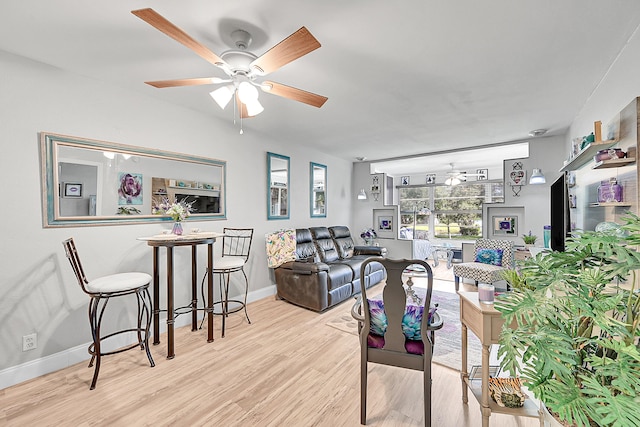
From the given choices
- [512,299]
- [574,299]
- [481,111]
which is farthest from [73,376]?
[481,111]

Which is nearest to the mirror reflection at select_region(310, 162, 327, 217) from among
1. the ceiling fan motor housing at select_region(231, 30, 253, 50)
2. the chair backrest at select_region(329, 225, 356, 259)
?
the chair backrest at select_region(329, 225, 356, 259)

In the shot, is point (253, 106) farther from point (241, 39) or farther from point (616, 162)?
point (616, 162)

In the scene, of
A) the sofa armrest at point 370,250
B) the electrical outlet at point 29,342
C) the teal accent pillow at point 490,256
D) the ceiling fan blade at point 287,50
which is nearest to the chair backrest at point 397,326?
the ceiling fan blade at point 287,50

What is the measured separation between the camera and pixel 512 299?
1.04 meters

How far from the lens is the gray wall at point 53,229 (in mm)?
2098

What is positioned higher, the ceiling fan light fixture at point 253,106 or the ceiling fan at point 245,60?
the ceiling fan at point 245,60

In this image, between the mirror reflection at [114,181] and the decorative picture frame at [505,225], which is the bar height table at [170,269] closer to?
the mirror reflection at [114,181]

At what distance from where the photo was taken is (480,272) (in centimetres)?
396

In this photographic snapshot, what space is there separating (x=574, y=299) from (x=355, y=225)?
19.3 feet

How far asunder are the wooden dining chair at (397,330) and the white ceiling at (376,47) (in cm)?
155

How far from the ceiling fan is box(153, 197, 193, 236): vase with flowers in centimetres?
121

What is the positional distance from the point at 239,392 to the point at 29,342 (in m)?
1.78

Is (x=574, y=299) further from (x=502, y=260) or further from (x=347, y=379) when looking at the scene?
(x=502, y=260)

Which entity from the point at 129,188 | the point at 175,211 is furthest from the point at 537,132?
the point at 129,188
